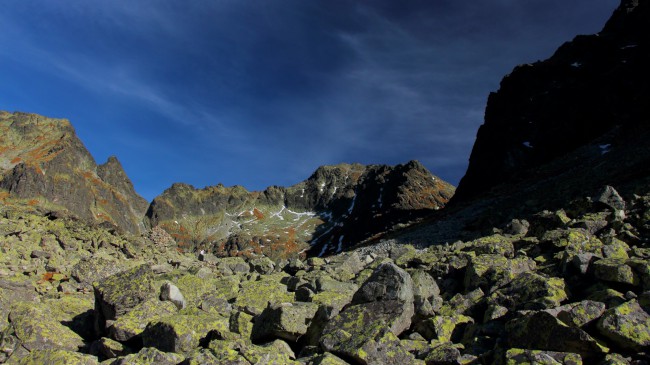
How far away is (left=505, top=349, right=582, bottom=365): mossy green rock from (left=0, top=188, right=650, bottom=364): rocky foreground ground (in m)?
0.03

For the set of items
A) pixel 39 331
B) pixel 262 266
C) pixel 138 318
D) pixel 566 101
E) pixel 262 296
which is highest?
pixel 566 101

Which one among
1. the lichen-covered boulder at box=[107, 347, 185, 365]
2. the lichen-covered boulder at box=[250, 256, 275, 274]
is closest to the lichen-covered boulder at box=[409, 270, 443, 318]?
the lichen-covered boulder at box=[107, 347, 185, 365]

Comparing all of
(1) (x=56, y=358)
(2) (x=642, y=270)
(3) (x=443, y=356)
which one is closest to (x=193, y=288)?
(1) (x=56, y=358)

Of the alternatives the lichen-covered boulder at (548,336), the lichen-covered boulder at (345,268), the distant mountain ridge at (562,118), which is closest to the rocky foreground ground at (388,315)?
the lichen-covered boulder at (548,336)

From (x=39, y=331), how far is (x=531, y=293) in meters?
12.6

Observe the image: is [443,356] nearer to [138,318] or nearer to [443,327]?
[443,327]

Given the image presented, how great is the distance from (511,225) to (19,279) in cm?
2649

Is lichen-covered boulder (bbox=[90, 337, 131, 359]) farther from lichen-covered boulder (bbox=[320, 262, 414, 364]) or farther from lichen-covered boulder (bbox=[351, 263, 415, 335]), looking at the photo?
lichen-covered boulder (bbox=[351, 263, 415, 335])

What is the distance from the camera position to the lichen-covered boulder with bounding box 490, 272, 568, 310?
9.27 m

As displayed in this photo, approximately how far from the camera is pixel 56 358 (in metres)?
8.30

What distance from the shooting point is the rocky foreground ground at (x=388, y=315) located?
25.6 feet

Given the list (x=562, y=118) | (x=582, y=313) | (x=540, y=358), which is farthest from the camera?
(x=562, y=118)

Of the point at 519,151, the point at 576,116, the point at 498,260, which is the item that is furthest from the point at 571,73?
the point at 498,260

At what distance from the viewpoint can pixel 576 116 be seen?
11138cm
